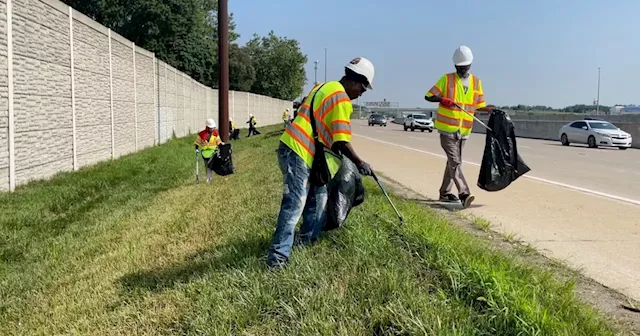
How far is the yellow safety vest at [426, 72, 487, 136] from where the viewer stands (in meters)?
8.03

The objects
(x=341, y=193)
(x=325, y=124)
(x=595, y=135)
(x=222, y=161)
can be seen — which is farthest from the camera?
(x=595, y=135)

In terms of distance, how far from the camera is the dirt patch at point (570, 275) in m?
3.80

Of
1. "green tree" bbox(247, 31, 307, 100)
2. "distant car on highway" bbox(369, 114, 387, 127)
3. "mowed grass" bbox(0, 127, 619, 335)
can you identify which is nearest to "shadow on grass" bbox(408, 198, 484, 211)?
"mowed grass" bbox(0, 127, 619, 335)

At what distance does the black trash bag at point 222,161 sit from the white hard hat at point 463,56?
17.9ft

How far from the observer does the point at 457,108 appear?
798 cm

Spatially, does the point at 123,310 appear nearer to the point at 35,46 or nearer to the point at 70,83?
the point at 35,46

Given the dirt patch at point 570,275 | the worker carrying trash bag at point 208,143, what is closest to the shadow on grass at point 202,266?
the dirt patch at point 570,275

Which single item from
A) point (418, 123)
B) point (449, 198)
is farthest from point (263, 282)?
point (418, 123)

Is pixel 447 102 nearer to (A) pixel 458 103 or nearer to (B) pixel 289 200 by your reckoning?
(A) pixel 458 103

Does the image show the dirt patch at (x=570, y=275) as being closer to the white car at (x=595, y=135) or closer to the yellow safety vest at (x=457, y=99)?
the yellow safety vest at (x=457, y=99)

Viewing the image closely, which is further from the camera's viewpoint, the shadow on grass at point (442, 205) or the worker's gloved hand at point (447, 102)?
the shadow on grass at point (442, 205)

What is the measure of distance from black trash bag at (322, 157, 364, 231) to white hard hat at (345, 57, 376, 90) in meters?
0.66

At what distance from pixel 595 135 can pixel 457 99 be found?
2061 cm

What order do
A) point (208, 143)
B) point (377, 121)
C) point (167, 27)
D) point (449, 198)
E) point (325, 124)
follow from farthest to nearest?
point (377, 121) < point (167, 27) < point (208, 143) < point (449, 198) < point (325, 124)
